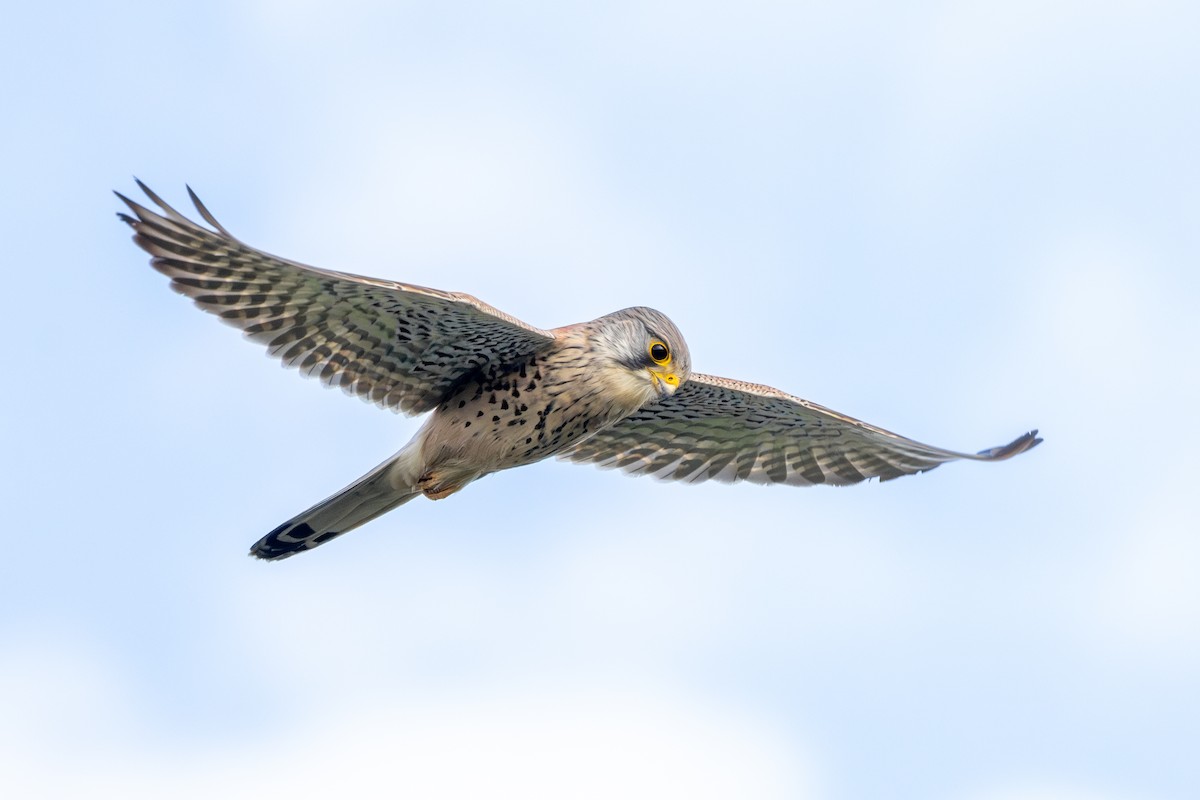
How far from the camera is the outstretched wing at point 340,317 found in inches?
323

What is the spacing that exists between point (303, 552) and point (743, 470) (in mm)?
2907

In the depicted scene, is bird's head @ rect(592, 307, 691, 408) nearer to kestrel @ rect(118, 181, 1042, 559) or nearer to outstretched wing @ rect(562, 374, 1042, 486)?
kestrel @ rect(118, 181, 1042, 559)

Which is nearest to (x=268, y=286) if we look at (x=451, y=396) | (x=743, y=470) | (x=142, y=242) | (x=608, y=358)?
(x=142, y=242)

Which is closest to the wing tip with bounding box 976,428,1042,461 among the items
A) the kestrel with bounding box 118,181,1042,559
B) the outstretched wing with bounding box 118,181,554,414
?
the kestrel with bounding box 118,181,1042,559

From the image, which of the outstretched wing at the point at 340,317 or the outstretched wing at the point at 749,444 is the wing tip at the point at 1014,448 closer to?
the outstretched wing at the point at 749,444

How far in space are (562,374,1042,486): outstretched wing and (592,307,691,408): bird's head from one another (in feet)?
2.40

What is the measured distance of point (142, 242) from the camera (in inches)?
324

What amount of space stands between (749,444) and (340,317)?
293 cm

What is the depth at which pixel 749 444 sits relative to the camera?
1039 centimetres

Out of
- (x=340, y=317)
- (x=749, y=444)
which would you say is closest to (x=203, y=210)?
(x=340, y=317)

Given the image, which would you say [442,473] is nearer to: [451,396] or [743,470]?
[451,396]

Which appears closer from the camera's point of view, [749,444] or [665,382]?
[665,382]

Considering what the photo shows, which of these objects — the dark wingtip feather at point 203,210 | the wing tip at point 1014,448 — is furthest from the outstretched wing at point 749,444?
the dark wingtip feather at point 203,210

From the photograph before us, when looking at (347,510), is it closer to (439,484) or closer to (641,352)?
(439,484)
